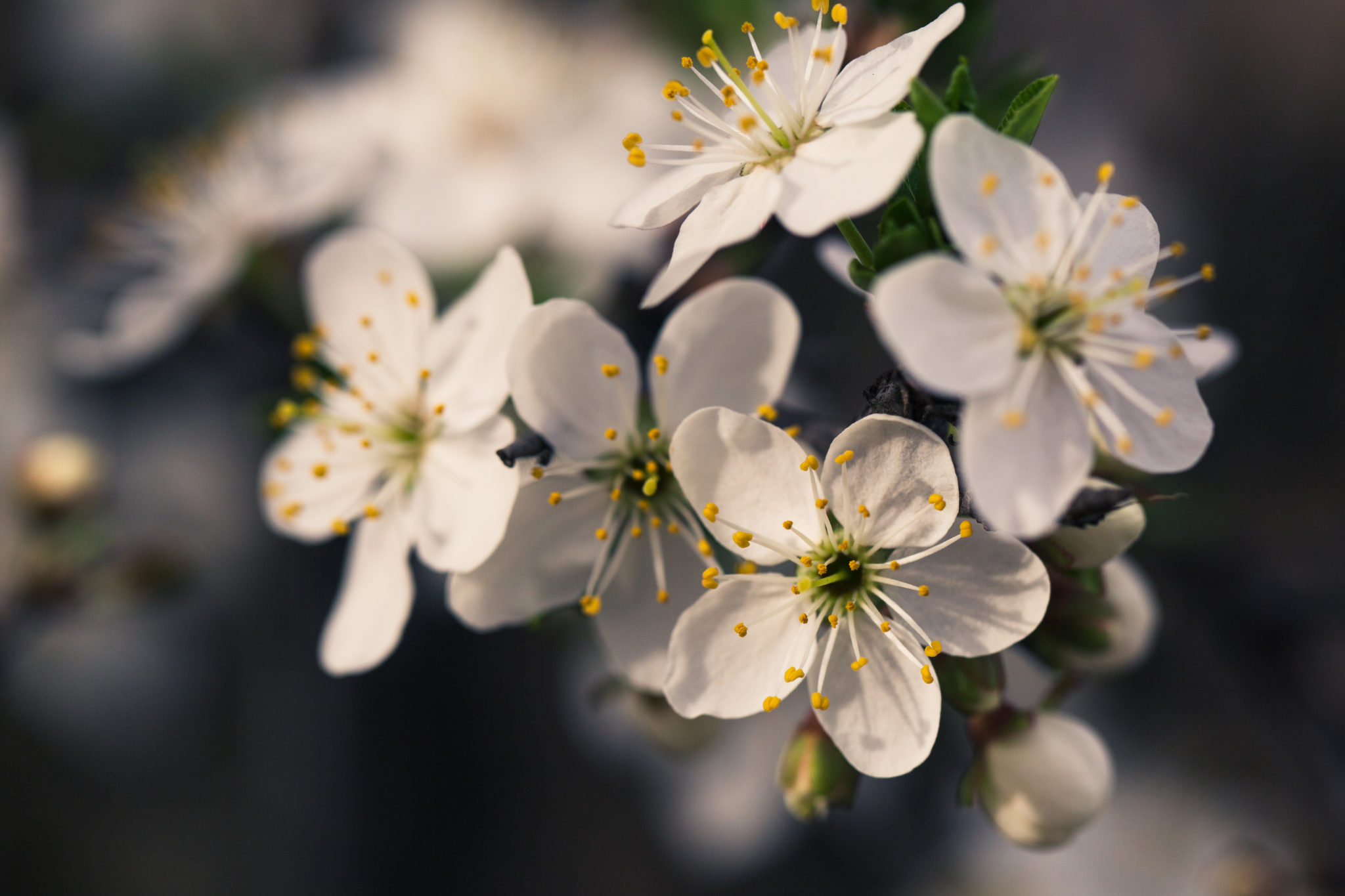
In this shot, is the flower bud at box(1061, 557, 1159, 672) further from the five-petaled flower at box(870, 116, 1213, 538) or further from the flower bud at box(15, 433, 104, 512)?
the flower bud at box(15, 433, 104, 512)

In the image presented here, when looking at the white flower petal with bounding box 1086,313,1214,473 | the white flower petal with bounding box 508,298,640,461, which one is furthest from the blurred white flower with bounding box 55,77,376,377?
the white flower petal with bounding box 1086,313,1214,473

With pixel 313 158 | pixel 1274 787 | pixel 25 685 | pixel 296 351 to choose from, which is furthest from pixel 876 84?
pixel 25 685

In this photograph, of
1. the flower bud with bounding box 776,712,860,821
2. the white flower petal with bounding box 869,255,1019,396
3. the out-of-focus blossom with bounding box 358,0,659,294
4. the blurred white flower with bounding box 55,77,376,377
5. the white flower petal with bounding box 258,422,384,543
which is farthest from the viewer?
the out-of-focus blossom with bounding box 358,0,659,294

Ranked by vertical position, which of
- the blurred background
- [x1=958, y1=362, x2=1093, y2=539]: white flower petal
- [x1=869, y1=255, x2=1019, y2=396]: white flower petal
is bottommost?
the blurred background

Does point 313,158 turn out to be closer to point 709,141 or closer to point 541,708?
point 709,141

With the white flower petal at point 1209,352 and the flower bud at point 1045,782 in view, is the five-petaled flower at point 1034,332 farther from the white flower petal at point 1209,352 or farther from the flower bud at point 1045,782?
the flower bud at point 1045,782

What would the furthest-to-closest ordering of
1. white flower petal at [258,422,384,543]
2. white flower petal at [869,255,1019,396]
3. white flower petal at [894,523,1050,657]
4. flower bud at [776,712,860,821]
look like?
white flower petal at [258,422,384,543]
flower bud at [776,712,860,821]
white flower petal at [894,523,1050,657]
white flower petal at [869,255,1019,396]
